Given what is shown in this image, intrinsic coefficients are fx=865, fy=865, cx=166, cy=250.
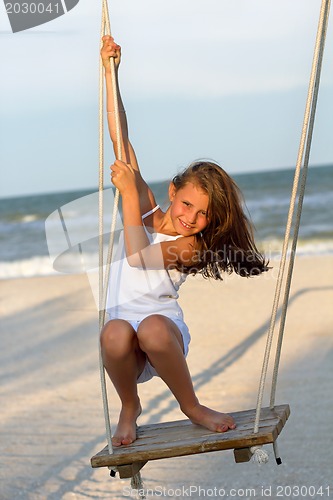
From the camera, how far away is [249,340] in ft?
25.0

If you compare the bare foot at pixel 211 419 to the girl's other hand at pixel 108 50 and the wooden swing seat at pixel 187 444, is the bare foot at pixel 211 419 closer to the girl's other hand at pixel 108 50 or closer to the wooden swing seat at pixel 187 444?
the wooden swing seat at pixel 187 444

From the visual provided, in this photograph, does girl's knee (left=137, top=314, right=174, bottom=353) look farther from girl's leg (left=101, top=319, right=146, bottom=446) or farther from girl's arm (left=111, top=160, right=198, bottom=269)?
girl's arm (left=111, top=160, right=198, bottom=269)

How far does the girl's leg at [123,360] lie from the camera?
2820 millimetres

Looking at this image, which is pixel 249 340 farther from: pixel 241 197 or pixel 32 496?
pixel 241 197

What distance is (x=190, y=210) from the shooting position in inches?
118

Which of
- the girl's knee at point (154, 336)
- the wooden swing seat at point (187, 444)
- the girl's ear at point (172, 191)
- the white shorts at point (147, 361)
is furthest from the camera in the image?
the girl's ear at point (172, 191)

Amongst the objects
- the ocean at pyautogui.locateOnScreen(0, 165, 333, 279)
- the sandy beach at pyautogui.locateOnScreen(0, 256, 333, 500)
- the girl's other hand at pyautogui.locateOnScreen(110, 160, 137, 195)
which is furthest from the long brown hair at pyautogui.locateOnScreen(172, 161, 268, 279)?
the ocean at pyautogui.locateOnScreen(0, 165, 333, 279)

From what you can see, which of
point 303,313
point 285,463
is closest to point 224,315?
point 303,313

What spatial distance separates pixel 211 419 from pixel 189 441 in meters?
0.18

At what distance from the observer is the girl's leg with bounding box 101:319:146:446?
9.25 feet

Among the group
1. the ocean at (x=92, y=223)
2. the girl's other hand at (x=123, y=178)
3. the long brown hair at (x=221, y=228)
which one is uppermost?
the girl's other hand at (x=123, y=178)

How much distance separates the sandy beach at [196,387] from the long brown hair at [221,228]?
0.81 meters

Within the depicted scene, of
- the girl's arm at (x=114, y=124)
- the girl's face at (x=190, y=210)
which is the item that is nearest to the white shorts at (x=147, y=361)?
the girl's face at (x=190, y=210)

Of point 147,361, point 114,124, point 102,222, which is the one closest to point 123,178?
point 102,222
